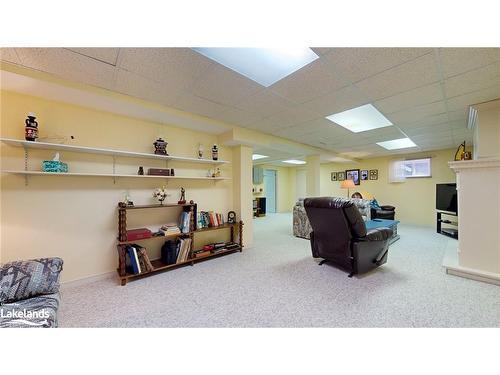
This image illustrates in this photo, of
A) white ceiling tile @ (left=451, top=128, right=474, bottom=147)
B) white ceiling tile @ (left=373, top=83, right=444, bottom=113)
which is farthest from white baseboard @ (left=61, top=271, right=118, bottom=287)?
white ceiling tile @ (left=451, top=128, right=474, bottom=147)

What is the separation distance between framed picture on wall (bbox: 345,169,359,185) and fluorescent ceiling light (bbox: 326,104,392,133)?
13.1 feet

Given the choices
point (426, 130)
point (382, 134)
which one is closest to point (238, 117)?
point (382, 134)

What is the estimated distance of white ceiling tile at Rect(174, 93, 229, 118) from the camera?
240 cm

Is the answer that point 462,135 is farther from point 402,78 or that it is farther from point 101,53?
point 101,53

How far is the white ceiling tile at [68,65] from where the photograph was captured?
158 cm

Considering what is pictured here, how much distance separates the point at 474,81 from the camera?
2023 millimetres

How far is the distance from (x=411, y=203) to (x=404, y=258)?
13.2 feet

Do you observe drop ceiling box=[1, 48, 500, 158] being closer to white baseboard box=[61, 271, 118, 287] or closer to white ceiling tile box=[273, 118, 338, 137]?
white ceiling tile box=[273, 118, 338, 137]

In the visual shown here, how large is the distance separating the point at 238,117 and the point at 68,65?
1.91 metres

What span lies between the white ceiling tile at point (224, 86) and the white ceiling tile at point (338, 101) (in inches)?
33.0
